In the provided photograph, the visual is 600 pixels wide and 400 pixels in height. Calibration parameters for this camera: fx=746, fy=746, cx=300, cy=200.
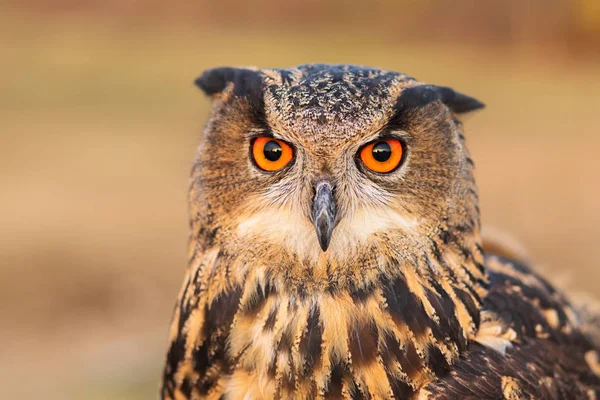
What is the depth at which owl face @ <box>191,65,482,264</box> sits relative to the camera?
148cm

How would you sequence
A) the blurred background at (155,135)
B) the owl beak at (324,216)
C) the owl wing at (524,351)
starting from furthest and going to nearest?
the blurred background at (155,135) < the owl wing at (524,351) < the owl beak at (324,216)

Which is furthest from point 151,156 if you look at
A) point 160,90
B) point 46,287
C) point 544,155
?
point 544,155

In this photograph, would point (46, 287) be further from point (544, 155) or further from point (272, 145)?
point (544, 155)

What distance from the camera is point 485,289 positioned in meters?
1.76

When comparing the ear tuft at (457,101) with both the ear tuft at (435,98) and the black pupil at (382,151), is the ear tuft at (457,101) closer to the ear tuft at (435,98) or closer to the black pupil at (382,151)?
the ear tuft at (435,98)

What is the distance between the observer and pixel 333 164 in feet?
4.93

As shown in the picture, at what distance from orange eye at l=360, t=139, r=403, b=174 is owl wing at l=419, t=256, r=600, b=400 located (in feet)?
1.43

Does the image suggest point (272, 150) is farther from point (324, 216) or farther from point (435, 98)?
point (435, 98)

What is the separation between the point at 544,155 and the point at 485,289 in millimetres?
Result: 7399

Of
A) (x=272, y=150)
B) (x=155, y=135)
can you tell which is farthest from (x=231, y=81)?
(x=155, y=135)

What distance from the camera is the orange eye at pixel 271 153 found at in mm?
1538

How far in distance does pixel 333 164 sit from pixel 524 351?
0.63 metres

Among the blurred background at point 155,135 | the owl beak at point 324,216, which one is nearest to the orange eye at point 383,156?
the owl beak at point 324,216

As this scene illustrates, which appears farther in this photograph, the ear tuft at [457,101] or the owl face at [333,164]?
the ear tuft at [457,101]
